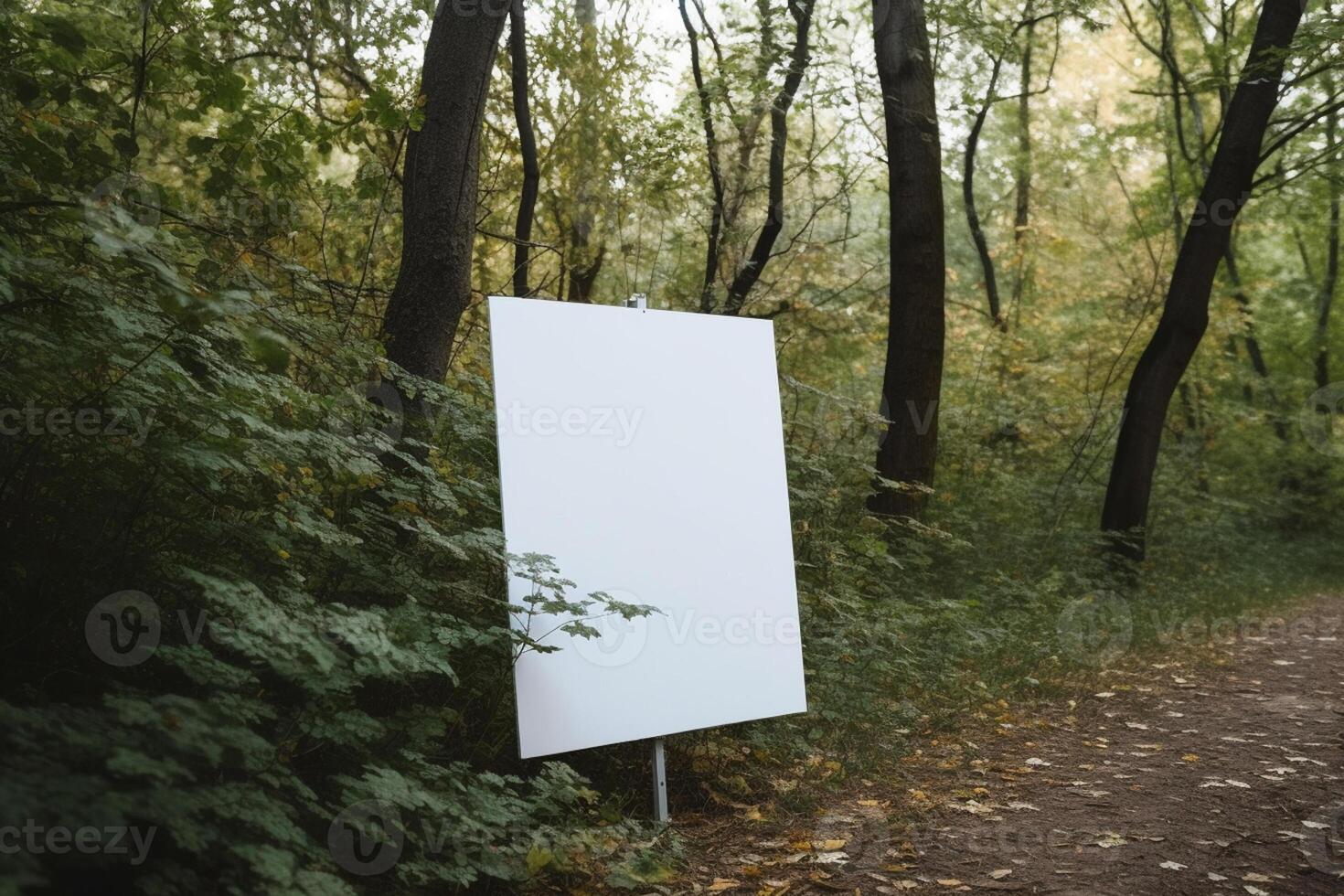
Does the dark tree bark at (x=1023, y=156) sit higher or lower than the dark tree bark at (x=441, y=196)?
higher

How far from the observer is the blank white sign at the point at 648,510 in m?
3.24

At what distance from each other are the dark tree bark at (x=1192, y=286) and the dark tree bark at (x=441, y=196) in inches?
297

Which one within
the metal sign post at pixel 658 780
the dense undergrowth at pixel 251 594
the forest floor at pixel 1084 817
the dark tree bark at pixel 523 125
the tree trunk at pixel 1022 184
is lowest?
the forest floor at pixel 1084 817

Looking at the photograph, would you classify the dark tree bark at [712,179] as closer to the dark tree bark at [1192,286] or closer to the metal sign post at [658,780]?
the dark tree bark at [1192,286]

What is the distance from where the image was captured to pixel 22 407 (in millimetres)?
2705

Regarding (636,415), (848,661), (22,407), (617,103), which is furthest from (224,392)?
(617,103)

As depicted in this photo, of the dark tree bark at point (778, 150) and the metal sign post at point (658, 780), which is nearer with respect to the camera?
the metal sign post at point (658, 780)

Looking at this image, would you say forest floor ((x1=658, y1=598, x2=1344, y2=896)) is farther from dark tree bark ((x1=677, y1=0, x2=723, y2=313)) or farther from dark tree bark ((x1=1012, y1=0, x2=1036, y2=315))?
dark tree bark ((x1=1012, y1=0, x2=1036, y2=315))

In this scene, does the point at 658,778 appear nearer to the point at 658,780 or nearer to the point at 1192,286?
the point at 658,780

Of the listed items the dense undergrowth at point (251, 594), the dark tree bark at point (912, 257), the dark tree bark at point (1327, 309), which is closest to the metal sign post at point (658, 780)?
the dense undergrowth at point (251, 594)

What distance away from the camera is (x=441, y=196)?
4062mm

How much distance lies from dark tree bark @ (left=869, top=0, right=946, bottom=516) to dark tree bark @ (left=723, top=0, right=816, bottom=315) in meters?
1.22

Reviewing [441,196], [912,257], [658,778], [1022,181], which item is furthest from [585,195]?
[1022,181]

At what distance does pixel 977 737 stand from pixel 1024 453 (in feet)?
27.5
